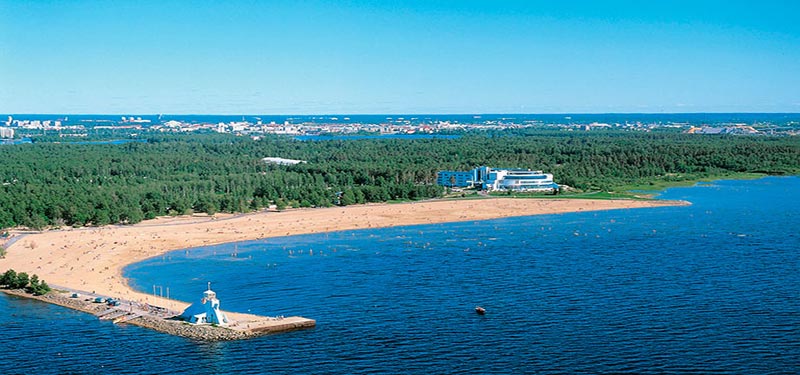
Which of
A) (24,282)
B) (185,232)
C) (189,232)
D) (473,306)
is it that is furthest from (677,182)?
(24,282)

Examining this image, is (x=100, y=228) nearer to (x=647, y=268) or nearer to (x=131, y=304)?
(x=131, y=304)

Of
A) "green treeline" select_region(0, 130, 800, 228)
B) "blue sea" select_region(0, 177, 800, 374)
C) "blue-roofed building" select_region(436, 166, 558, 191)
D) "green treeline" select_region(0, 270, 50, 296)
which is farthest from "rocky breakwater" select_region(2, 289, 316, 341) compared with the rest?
"blue-roofed building" select_region(436, 166, 558, 191)

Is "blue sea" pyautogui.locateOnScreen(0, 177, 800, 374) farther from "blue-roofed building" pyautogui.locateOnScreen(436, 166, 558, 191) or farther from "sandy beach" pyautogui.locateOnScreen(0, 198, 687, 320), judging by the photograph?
"blue-roofed building" pyautogui.locateOnScreen(436, 166, 558, 191)

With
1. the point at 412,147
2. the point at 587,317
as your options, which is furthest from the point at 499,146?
the point at 587,317

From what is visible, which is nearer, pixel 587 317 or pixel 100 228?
pixel 587 317

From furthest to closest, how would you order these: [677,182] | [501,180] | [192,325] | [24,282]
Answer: [677,182], [501,180], [24,282], [192,325]

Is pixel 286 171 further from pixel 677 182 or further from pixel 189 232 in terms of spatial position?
pixel 677 182
